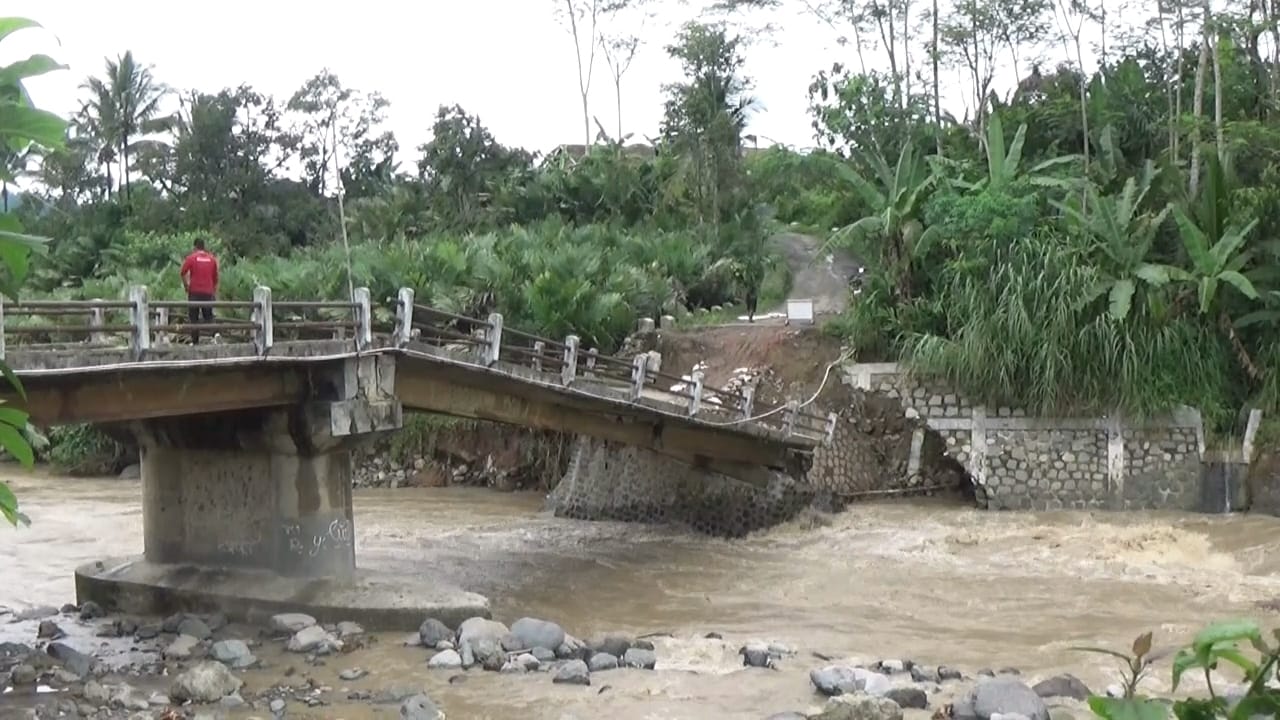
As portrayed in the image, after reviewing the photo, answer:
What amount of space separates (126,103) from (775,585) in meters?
48.3

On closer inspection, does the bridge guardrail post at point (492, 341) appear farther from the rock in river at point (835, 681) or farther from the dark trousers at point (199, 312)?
the rock in river at point (835, 681)

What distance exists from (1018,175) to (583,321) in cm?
1049

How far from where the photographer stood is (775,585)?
19312 millimetres

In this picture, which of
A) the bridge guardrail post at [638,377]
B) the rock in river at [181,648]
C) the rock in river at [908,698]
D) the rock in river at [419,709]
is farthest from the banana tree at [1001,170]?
the rock in river at [419,709]

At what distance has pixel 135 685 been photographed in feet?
42.9

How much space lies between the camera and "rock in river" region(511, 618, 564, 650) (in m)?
14.4

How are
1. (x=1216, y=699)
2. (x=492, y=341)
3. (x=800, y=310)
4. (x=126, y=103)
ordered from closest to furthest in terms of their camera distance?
(x=1216, y=699) → (x=492, y=341) → (x=800, y=310) → (x=126, y=103)

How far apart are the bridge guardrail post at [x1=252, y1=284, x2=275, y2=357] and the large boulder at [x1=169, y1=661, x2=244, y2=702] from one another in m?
4.07

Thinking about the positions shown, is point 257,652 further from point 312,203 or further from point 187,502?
point 312,203

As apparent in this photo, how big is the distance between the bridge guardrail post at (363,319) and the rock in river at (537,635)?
4384 millimetres

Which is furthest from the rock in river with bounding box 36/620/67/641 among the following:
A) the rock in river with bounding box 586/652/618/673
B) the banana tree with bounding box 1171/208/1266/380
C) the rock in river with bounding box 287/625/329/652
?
the banana tree with bounding box 1171/208/1266/380

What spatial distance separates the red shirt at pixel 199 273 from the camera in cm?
1642

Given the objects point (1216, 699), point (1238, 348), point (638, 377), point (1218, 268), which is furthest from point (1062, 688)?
point (1238, 348)

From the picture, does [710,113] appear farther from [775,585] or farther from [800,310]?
[775,585]
